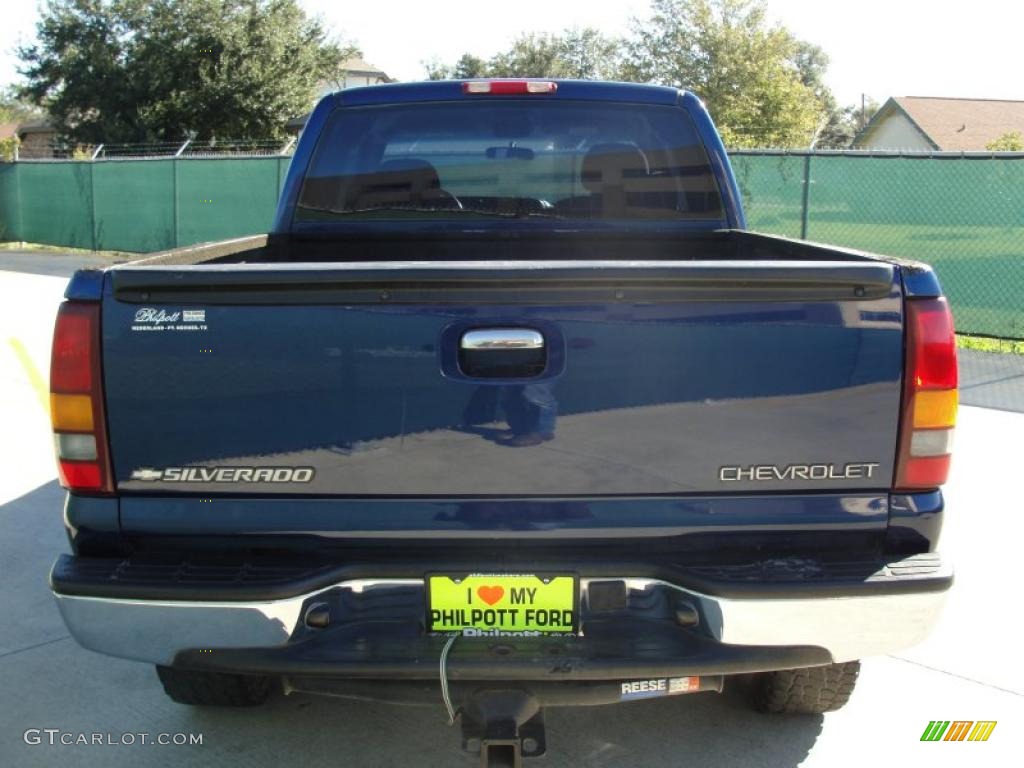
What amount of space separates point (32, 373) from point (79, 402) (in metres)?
7.11

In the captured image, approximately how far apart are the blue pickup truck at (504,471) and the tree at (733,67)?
126ft

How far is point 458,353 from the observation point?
2443 mm

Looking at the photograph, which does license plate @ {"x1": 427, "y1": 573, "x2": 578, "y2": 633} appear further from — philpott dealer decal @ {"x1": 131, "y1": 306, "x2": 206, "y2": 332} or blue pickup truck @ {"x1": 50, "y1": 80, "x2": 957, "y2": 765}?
philpott dealer decal @ {"x1": 131, "y1": 306, "x2": 206, "y2": 332}

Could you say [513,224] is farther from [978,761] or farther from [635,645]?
[978,761]

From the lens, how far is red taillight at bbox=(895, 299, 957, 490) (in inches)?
97.7

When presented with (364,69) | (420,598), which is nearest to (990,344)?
(420,598)

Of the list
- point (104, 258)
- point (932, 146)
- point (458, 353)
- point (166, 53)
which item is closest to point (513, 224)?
point (458, 353)

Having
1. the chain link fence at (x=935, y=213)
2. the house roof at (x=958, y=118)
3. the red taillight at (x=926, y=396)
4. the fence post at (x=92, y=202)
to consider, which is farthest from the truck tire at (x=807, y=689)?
the house roof at (x=958, y=118)

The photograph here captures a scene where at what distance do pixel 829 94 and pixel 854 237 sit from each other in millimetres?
91872

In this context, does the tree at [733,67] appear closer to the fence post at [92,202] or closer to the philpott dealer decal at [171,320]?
the fence post at [92,202]

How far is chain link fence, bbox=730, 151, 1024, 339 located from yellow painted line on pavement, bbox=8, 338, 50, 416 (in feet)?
24.6

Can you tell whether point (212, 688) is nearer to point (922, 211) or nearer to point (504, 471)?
point (504, 471)

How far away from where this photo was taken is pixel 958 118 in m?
46.8

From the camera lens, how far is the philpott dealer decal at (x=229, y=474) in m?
2.49
